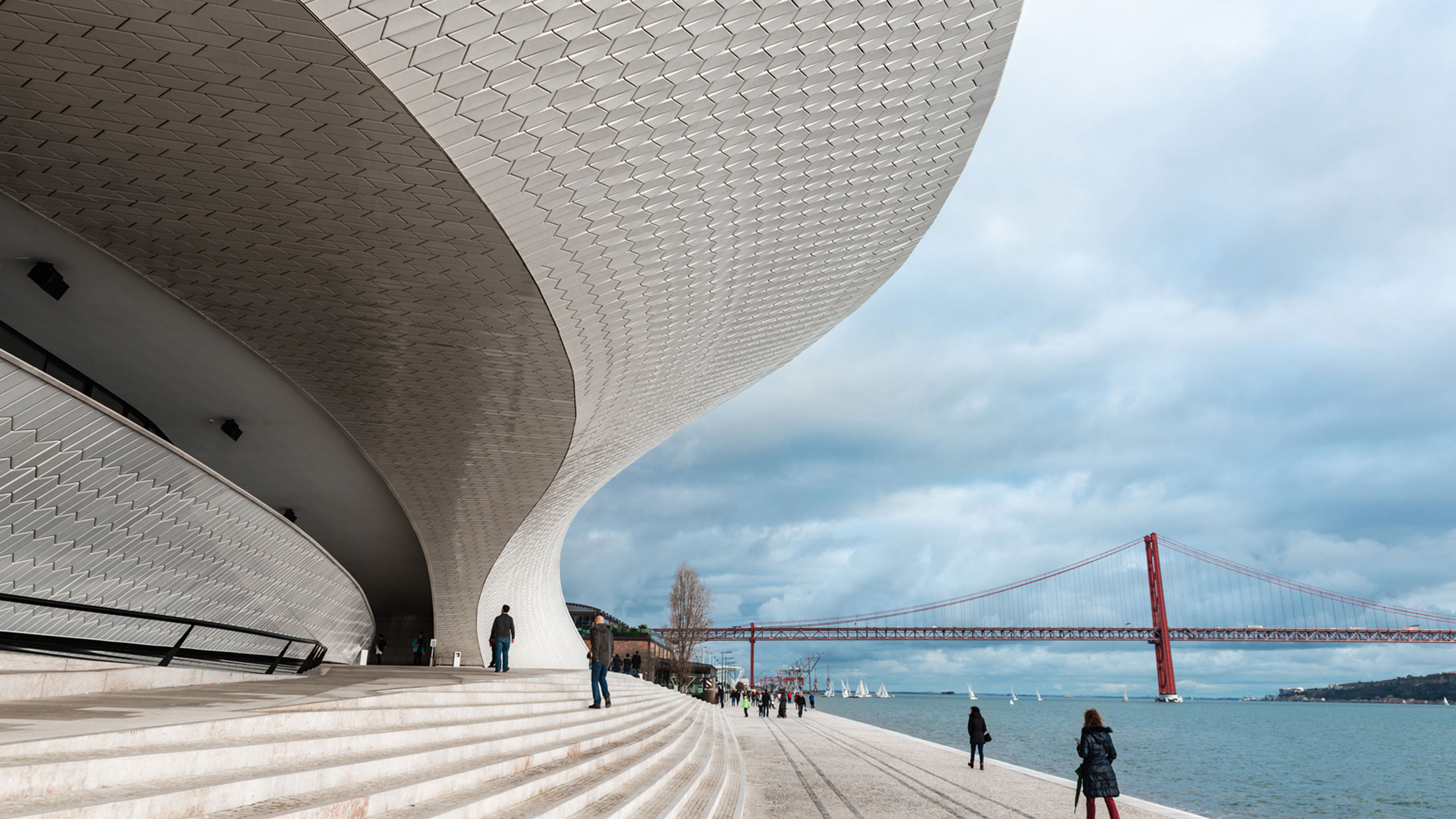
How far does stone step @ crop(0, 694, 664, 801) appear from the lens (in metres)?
2.31

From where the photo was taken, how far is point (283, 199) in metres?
6.76

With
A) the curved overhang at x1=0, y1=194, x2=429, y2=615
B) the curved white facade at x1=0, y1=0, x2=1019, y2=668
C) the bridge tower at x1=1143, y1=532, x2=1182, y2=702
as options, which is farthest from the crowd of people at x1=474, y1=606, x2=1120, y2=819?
the bridge tower at x1=1143, y1=532, x2=1182, y2=702

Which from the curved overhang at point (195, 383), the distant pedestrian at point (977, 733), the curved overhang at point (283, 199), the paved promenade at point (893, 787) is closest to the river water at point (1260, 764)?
the paved promenade at point (893, 787)

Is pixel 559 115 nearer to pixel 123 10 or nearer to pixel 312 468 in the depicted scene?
pixel 123 10

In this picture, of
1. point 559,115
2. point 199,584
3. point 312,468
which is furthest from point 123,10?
point 312,468

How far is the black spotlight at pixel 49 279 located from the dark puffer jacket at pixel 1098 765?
33.4 ft

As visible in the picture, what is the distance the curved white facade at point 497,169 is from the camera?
16.9 ft

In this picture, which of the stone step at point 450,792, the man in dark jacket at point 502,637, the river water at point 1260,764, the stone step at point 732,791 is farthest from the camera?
the river water at point 1260,764

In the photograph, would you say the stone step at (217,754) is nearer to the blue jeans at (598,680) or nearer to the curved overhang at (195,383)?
the blue jeans at (598,680)

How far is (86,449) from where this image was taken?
6047 mm

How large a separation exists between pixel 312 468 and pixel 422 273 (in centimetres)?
791

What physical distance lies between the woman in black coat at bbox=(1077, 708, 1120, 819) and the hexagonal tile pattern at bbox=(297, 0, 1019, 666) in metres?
5.52

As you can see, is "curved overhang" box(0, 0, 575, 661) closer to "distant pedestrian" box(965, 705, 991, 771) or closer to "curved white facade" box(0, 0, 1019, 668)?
"curved white facade" box(0, 0, 1019, 668)

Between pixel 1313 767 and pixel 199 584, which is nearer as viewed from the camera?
pixel 199 584
